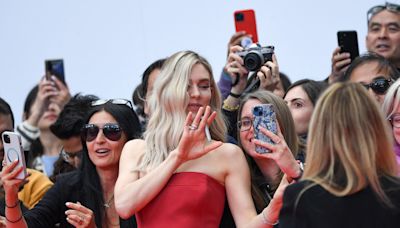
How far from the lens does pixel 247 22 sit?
6055 mm

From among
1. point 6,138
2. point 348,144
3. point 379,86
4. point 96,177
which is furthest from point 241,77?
point 348,144

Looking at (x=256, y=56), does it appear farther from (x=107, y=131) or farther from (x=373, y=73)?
(x=107, y=131)

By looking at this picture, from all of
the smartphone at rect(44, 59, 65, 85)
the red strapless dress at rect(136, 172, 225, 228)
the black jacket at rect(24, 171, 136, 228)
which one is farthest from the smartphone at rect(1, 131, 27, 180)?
the smartphone at rect(44, 59, 65, 85)

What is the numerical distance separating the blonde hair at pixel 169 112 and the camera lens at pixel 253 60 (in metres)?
0.71

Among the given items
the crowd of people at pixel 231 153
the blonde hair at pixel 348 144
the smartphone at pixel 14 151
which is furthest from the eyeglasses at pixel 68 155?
the blonde hair at pixel 348 144

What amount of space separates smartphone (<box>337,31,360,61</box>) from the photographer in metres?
0.50

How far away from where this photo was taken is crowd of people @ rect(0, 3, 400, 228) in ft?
10.9

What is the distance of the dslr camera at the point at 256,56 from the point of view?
5.33 meters

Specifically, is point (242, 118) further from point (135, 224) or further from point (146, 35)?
point (146, 35)

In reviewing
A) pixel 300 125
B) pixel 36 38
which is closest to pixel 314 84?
pixel 300 125

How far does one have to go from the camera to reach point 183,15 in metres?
6.78

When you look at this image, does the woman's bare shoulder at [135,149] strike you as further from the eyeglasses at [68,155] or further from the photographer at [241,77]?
the eyeglasses at [68,155]

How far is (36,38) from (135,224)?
283cm

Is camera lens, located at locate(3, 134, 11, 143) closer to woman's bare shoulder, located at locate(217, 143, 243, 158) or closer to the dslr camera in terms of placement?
woman's bare shoulder, located at locate(217, 143, 243, 158)
